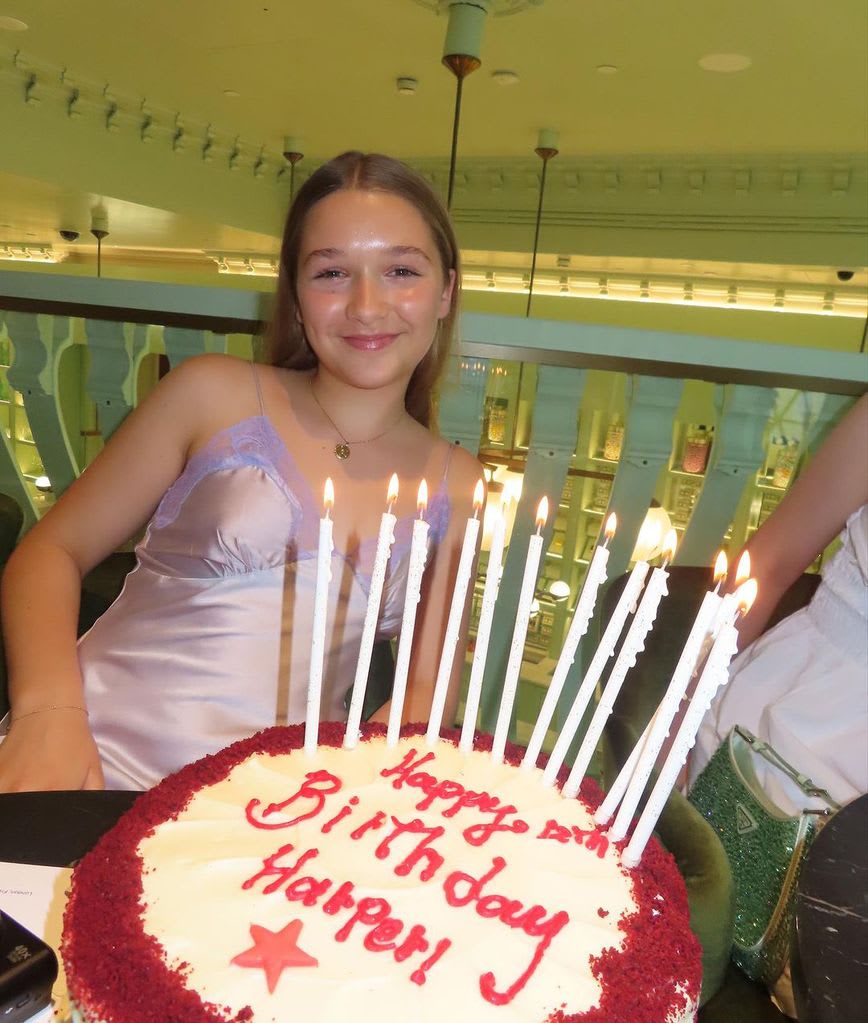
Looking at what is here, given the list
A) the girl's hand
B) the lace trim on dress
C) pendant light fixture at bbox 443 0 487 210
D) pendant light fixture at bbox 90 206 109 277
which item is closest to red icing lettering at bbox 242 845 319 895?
the girl's hand

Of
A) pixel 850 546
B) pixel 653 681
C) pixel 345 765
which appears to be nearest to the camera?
pixel 345 765

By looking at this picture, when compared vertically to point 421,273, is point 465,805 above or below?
below

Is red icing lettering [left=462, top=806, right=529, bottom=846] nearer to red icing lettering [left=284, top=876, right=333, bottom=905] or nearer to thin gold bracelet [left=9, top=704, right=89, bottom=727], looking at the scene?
red icing lettering [left=284, top=876, right=333, bottom=905]

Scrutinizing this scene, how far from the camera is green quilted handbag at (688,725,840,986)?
812 millimetres

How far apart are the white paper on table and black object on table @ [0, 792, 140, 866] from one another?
1 centimetres

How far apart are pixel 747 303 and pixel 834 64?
11.2ft

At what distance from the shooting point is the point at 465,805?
2.41 feet

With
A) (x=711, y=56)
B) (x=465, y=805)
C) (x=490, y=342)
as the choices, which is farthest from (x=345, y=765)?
(x=711, y=56)

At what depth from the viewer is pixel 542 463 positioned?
1.98 metres

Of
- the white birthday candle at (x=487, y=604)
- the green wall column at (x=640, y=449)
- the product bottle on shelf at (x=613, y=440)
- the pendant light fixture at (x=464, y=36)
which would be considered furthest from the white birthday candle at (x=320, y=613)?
the product bottle on shelf at (x=613, y=440)

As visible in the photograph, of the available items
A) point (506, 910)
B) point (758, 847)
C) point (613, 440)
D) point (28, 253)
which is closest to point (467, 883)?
point (506, 910)

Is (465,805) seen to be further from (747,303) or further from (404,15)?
(747,303)

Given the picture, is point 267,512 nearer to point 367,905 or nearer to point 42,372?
point 367,905

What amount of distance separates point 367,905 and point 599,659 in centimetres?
28
